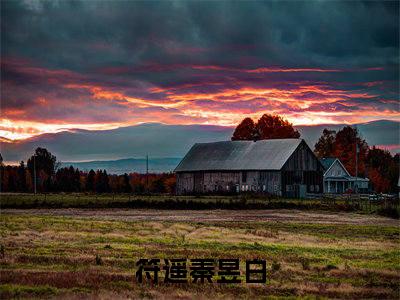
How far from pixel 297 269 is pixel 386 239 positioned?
14311 millimetres

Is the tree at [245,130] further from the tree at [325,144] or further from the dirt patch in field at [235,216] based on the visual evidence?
the dirt patch in field at [235,216]

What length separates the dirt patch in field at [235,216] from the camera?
4906 cm

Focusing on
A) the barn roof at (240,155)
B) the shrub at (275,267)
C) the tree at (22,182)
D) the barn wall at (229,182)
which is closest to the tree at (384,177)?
the barn roof at (240,155)

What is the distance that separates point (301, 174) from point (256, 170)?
662 cm

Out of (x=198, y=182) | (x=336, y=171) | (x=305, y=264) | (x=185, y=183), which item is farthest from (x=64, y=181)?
(x=305, y=264)

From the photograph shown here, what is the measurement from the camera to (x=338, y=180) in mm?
105562

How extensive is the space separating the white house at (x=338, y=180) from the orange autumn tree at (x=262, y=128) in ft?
47.2

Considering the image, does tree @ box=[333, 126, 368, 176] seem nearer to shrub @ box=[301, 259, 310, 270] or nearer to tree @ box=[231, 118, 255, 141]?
tree @ box=[231, 118, 255, 141]

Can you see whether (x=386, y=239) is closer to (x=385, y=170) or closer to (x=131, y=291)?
(x=131, y=291)

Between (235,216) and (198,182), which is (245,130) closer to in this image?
(198,182)

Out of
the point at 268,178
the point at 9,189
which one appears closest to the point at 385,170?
the point at 268,178

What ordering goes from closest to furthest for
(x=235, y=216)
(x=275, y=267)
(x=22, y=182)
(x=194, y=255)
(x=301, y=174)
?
(x=275, y=267) → (x=194, y=255) → (x=235, y=216) → (x=301, y=174) → (x=22, y=182)

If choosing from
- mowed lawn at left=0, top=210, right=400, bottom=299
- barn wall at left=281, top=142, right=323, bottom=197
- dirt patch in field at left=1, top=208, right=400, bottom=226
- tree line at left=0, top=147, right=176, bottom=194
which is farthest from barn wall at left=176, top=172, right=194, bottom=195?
mowed lawn at left=0, top=210, right=400, bottom=299

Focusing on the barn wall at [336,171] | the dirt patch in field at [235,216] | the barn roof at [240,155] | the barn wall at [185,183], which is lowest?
the dirt patch in field at [235,216]
